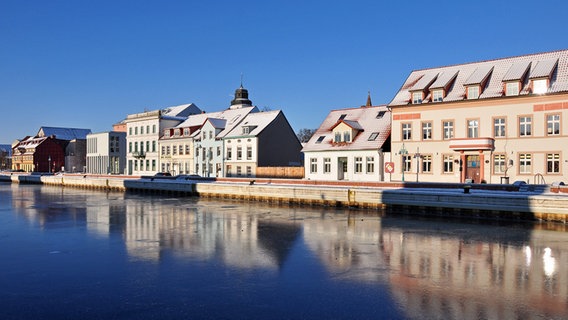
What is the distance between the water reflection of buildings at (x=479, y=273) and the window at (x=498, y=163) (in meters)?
17.5

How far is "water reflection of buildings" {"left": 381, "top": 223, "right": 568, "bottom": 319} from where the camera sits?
11914 mm

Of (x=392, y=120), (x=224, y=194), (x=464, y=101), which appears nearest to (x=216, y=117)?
(x=224, y=194)

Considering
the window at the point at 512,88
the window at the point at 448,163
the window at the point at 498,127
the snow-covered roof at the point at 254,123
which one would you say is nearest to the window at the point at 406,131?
the window at the point at 448,163

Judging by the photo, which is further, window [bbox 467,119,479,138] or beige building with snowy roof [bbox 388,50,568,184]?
window [bbox 467,119,479,138]

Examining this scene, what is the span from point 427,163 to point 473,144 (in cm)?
542

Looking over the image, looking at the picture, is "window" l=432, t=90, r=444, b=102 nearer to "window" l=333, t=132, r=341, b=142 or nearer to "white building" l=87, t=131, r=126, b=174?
"window" l=333, t=132, r=341, b=142

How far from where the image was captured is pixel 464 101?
143ft

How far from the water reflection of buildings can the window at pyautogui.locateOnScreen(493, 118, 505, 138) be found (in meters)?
18.7

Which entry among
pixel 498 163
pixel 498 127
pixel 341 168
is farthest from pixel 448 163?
pixel 341 168

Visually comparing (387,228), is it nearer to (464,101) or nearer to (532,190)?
(532,190)

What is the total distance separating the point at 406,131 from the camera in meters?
47.4

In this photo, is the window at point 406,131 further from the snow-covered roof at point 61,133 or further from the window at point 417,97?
the snow-covered roof at point 61,133

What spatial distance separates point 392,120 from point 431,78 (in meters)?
5.58

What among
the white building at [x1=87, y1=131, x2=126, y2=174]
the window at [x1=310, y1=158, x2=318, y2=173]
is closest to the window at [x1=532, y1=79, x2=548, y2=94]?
the window at [x1=310, y1=158, x2=318, y2=173]
